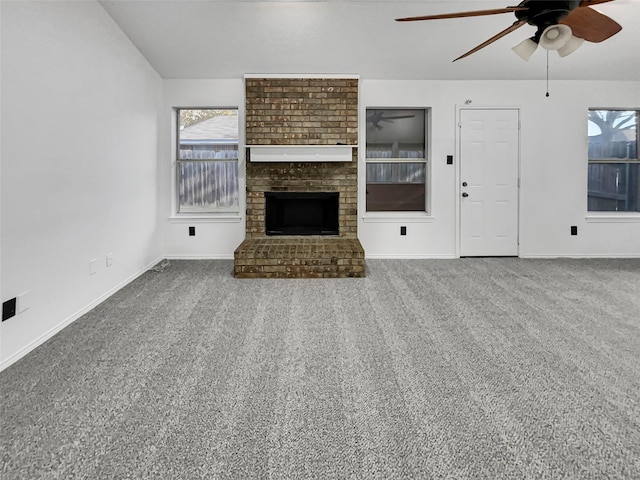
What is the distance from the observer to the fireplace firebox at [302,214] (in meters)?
5.05

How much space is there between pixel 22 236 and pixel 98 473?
158 cm

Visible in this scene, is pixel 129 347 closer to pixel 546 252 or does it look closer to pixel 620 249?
pixel 546 252

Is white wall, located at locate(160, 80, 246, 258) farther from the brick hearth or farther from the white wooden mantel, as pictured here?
the brick hearth

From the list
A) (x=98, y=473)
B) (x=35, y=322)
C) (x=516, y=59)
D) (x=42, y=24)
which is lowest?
(x=98, y=473)

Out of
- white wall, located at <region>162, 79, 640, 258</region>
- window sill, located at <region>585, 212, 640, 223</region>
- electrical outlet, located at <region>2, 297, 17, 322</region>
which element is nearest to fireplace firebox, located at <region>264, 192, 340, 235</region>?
white wall, located at <region>162, 79, 640, 258</region>

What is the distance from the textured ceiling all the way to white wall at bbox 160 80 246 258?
18cm

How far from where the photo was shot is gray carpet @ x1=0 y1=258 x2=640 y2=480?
4.42 ft

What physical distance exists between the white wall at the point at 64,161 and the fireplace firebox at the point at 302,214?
1.64 metres

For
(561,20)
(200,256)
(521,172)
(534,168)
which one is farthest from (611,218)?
(200,256)

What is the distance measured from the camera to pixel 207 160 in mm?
5172

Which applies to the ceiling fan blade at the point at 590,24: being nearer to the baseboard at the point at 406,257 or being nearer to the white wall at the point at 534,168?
the white wall at the point at 534,168

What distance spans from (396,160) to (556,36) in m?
3.00

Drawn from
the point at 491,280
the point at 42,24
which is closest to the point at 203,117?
the point at 42,24

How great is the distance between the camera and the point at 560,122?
16.7 feet
